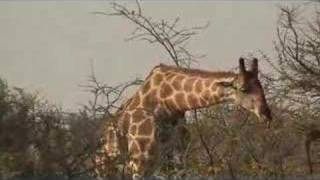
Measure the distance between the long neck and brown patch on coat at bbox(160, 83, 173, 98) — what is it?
6cm

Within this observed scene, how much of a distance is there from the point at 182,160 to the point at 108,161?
323 cm

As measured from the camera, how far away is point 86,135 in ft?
18.4

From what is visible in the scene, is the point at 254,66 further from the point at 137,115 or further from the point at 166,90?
the point at 137,115

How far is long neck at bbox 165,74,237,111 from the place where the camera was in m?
10.5

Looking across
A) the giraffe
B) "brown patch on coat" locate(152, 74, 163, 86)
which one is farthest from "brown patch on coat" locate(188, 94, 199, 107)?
"brown patch on coat" locate(152, 74, 163, 86)

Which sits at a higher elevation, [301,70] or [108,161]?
[301,70]

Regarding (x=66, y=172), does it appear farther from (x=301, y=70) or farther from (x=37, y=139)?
(x=301, y=70)

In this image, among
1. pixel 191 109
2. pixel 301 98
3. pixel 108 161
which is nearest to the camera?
pixel 108 161

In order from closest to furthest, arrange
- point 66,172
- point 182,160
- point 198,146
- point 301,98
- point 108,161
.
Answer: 1. point 66,172
2. point 108,161
3. point 182,160
4. point 198,146
5. point 301,98

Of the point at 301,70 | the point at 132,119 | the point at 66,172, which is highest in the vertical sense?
the point at 301,70

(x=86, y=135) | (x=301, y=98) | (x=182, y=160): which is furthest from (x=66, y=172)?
(x=301, y=98)

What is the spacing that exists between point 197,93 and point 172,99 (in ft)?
1.24

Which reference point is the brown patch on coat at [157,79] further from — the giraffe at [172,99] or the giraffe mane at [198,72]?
the giraffe mane at [198,72]

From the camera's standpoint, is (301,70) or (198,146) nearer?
(198,146)
